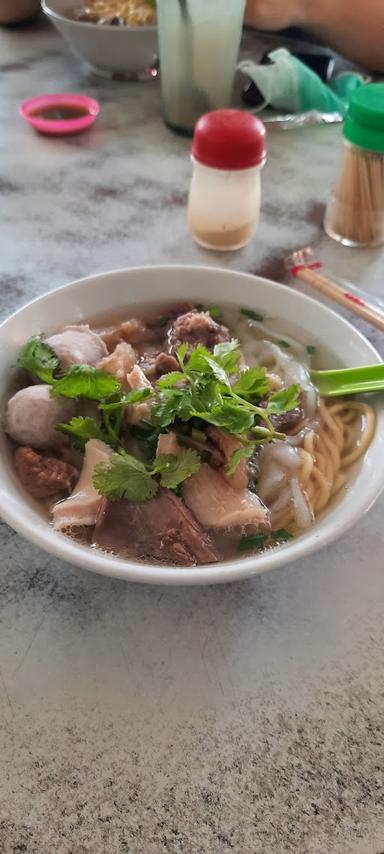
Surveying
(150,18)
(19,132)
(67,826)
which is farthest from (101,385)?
(150,18)

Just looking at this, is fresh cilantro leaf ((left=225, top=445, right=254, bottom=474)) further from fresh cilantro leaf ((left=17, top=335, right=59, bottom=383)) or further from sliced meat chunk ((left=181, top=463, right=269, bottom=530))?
fresh cilantro leaf ((left=17, top=335, right=59, bottom=383))

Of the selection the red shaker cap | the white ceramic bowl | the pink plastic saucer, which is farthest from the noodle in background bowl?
the white ceramic bowl

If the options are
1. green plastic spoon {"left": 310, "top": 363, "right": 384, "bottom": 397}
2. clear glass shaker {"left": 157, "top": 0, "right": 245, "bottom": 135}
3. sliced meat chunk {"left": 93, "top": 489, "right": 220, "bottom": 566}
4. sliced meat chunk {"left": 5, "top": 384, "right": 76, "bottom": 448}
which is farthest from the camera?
clear glass shaker {"left": 157, "top": 0, "right": 245, "bottom": 135}

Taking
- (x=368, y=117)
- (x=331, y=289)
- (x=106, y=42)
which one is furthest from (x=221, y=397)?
(x=106, y=42)

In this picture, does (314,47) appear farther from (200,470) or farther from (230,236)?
(200,470)

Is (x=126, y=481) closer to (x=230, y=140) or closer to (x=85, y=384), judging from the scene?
(x=85, y=384)

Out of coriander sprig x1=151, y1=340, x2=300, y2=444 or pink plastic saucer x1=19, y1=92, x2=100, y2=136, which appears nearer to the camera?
coriander sprig x1=151, y1=340, x2=300, y2=444
